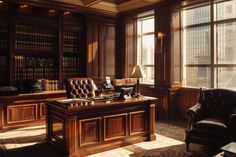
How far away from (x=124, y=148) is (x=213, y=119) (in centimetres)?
155

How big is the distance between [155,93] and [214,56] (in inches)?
68.4

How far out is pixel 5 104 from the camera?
5.01 m

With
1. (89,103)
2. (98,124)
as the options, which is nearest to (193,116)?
(98,124)

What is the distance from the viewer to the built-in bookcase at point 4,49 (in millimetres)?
5348

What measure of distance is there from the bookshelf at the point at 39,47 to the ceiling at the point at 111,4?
389 mm

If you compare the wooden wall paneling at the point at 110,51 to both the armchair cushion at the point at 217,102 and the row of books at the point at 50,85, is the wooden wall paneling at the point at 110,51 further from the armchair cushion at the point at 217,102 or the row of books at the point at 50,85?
the armchair cushion at the point at 217,102

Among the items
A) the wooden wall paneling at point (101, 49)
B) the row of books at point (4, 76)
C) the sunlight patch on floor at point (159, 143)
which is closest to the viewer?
the sunlight patch on floor at point (159, 143)

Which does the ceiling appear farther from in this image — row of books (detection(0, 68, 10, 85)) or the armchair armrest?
the armchair armrest

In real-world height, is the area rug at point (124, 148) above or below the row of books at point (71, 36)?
below

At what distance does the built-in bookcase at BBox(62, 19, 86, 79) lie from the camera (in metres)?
6.33

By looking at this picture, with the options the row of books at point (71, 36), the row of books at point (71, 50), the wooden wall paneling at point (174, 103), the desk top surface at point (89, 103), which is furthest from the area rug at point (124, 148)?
the row of books at point (71, 36)

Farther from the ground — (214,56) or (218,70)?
(214,56)

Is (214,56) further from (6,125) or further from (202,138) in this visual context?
(6,125)

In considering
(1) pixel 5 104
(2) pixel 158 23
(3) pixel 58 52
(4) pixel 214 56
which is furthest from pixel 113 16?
(1) pixel 5 104
